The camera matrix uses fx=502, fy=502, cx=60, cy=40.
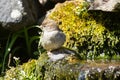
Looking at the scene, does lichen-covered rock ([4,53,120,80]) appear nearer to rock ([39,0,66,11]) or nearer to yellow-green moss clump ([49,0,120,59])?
yellow-green moss clump ([49,0,120,59])

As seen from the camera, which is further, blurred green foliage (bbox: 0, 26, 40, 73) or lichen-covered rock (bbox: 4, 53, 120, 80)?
blurred green foliage (bbox: 0, 26, 40, 73)

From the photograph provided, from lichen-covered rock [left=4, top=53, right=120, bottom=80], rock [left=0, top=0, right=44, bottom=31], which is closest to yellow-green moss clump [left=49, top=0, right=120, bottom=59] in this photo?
rock [left=0, top=0, right=44, bottom=31]

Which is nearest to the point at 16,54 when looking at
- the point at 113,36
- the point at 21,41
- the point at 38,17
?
the point at 21,41

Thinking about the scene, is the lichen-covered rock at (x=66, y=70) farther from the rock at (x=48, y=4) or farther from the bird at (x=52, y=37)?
the rock at (x=48, y=4)

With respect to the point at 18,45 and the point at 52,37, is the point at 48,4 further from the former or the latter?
the point at 52,37

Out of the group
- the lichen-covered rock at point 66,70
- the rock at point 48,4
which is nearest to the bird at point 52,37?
the lichen-covered rock at point 66,70

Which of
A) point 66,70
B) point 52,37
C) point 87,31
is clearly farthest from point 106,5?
point 66,70

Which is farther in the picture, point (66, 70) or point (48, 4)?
point (48, 4)
